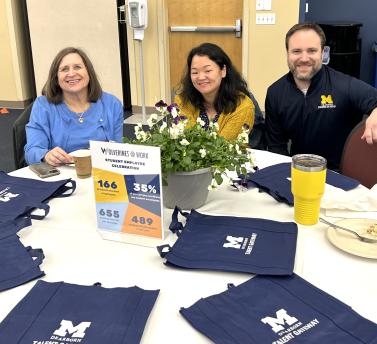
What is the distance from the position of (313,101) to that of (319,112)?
0.21 feet

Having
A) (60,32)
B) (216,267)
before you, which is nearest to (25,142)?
(216,267)

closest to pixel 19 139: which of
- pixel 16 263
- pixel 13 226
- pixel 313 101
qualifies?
pixel 13 226

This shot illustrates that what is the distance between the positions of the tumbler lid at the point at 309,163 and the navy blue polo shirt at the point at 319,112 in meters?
1.16

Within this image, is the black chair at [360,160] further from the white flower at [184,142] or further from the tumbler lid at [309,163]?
the white flower at [184,142]

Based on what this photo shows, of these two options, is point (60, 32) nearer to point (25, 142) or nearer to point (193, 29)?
point (193, 29)

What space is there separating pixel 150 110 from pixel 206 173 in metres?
4.25

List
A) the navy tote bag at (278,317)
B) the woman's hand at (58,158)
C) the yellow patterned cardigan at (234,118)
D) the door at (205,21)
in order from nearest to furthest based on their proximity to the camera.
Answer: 1. the navy tote bag at (278,317)
2. the woman's hand at (58,158)
3. the yellow patterned cardigan at (234,118)
4. the door at (205,21)

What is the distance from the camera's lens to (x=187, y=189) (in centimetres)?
143

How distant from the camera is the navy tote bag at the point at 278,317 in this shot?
0.89 meters

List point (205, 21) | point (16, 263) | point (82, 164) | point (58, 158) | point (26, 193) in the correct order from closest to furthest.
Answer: point (16, 263)
point (26, 193)
point (82, 164)
point (58, 158)
point (205, 21)

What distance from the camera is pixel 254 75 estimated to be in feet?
16.5

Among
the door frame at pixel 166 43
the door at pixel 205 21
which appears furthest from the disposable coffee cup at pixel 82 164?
the door at pixel 205 21

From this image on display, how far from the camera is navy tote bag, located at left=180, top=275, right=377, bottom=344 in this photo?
0.89 m

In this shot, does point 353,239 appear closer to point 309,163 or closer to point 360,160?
point 309,163
